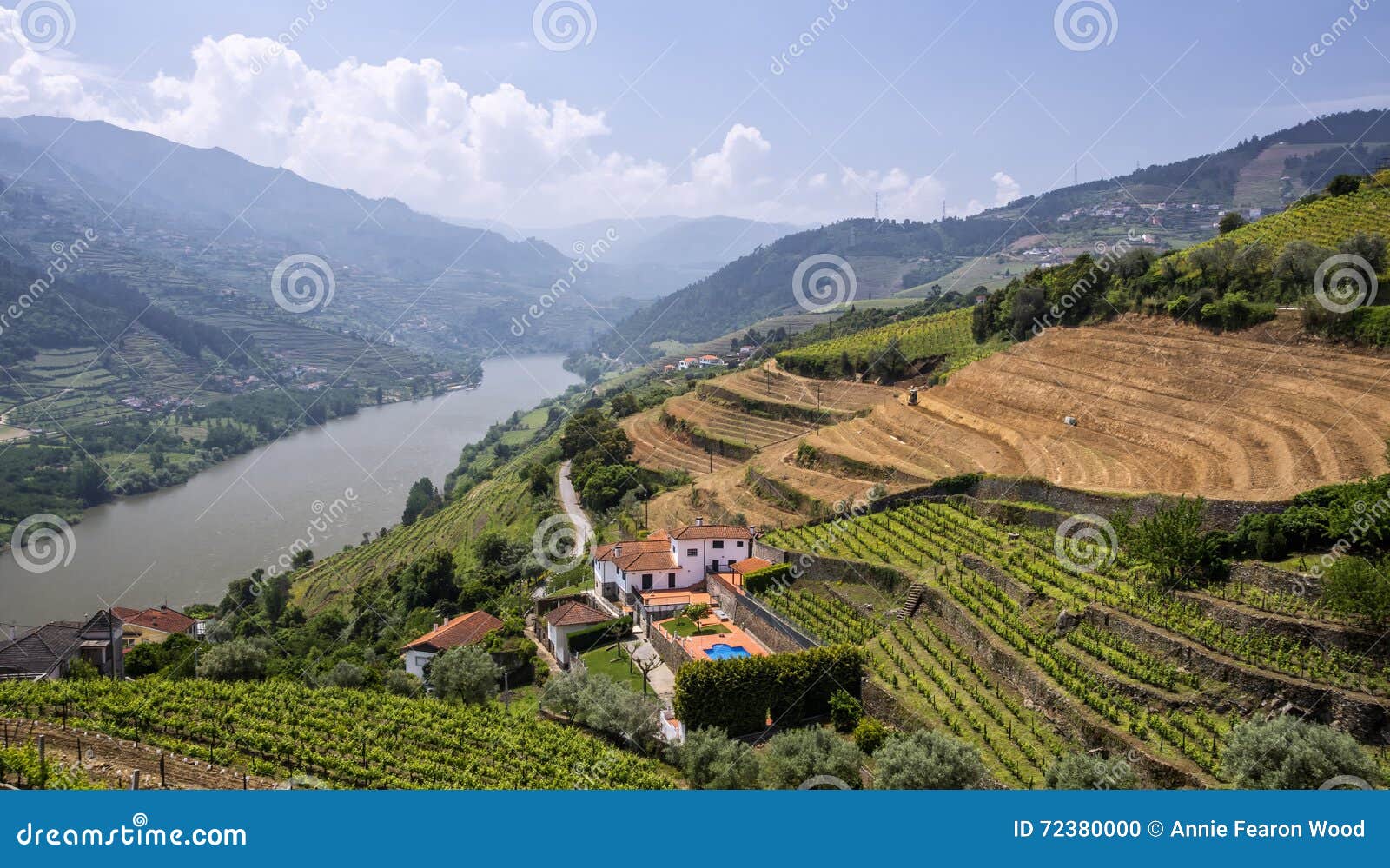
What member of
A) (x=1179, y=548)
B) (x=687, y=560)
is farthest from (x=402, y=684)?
(x=1179, y=548)

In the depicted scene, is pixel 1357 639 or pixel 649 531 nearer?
pixel 1357 639

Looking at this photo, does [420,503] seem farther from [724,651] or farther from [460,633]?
[724,651]

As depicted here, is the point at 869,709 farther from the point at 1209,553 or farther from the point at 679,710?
the point at 1209,553

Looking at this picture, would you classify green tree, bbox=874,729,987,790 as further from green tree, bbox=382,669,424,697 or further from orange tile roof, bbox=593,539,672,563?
orange tile roof, bbox=593,539,672,563

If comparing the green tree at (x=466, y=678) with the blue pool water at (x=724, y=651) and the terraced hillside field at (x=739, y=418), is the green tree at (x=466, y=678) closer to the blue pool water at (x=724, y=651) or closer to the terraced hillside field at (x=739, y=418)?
the blue pool water at (x=724, y=651)

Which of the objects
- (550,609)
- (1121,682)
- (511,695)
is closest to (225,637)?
(550,609)

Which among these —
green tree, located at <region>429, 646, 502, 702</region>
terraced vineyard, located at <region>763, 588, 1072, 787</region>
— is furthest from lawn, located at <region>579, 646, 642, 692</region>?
terraced vineyard, located at <region>763, 588, 1072, 787</region>
